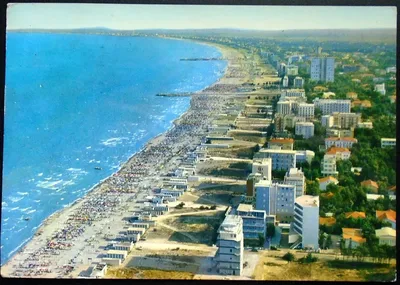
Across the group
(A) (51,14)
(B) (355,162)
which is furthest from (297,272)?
(A) (51,14)

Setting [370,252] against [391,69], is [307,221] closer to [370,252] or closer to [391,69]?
[370,252]

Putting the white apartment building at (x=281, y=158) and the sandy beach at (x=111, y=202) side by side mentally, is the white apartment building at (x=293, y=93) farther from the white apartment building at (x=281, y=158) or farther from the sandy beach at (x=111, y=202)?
the white apartment building at (x=281, y=158)

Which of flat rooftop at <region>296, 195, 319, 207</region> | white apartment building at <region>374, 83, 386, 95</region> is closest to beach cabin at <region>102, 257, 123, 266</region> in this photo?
flat rooftop at <region>296, 195, 319, 207</region>

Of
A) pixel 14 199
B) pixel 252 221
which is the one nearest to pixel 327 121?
pixel 252 221

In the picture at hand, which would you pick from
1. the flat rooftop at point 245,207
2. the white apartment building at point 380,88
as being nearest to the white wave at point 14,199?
the flat rooftop at point 245,207

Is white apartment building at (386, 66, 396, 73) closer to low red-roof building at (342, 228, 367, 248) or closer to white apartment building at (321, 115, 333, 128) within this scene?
white apartment building at (321, 115, 333, 128)

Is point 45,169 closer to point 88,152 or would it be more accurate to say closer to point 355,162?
point 88,152
